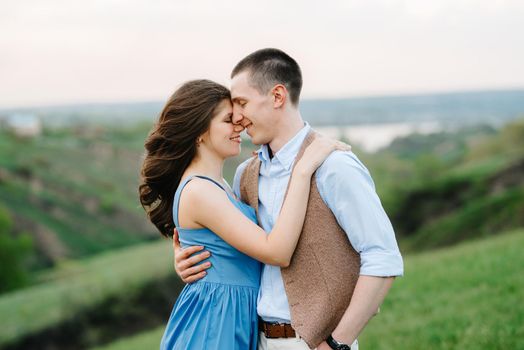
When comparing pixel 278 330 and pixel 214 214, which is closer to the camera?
pixel 278 330

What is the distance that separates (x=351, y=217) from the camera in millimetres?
3184

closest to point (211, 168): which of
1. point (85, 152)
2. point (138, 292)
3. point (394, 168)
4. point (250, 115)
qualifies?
point (250, 115)

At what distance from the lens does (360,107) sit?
176 m

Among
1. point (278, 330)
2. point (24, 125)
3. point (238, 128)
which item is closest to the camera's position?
point (278, 330)

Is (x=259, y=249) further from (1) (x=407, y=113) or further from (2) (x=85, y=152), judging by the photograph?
(1) (x=407, y=113)

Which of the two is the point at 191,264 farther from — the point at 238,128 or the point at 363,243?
the point at 363,243

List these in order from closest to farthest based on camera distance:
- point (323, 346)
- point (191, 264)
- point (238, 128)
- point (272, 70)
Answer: point (323, 346)
point (272, 70)
point (191, 264)
point (238, 128)

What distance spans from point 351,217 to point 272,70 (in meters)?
0.89

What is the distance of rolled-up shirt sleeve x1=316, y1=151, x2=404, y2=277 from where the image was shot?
3.16 meters

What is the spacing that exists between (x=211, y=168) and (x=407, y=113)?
167965 mm

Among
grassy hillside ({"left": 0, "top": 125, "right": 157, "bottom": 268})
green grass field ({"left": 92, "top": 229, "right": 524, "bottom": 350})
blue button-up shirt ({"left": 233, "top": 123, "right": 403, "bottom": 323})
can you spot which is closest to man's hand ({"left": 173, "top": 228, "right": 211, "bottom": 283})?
blue button-up shirt ({"left": 233, "top": 123, "right": 403, "bottom": 323})

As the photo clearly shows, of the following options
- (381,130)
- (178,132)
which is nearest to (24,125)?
→ (381,130)

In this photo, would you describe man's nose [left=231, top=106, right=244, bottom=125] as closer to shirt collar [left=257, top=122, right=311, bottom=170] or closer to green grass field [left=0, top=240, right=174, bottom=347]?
shirt collar [left=257, top=122, right=311, bottom=170]

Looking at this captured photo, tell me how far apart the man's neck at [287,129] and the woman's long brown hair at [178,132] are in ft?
1.37
